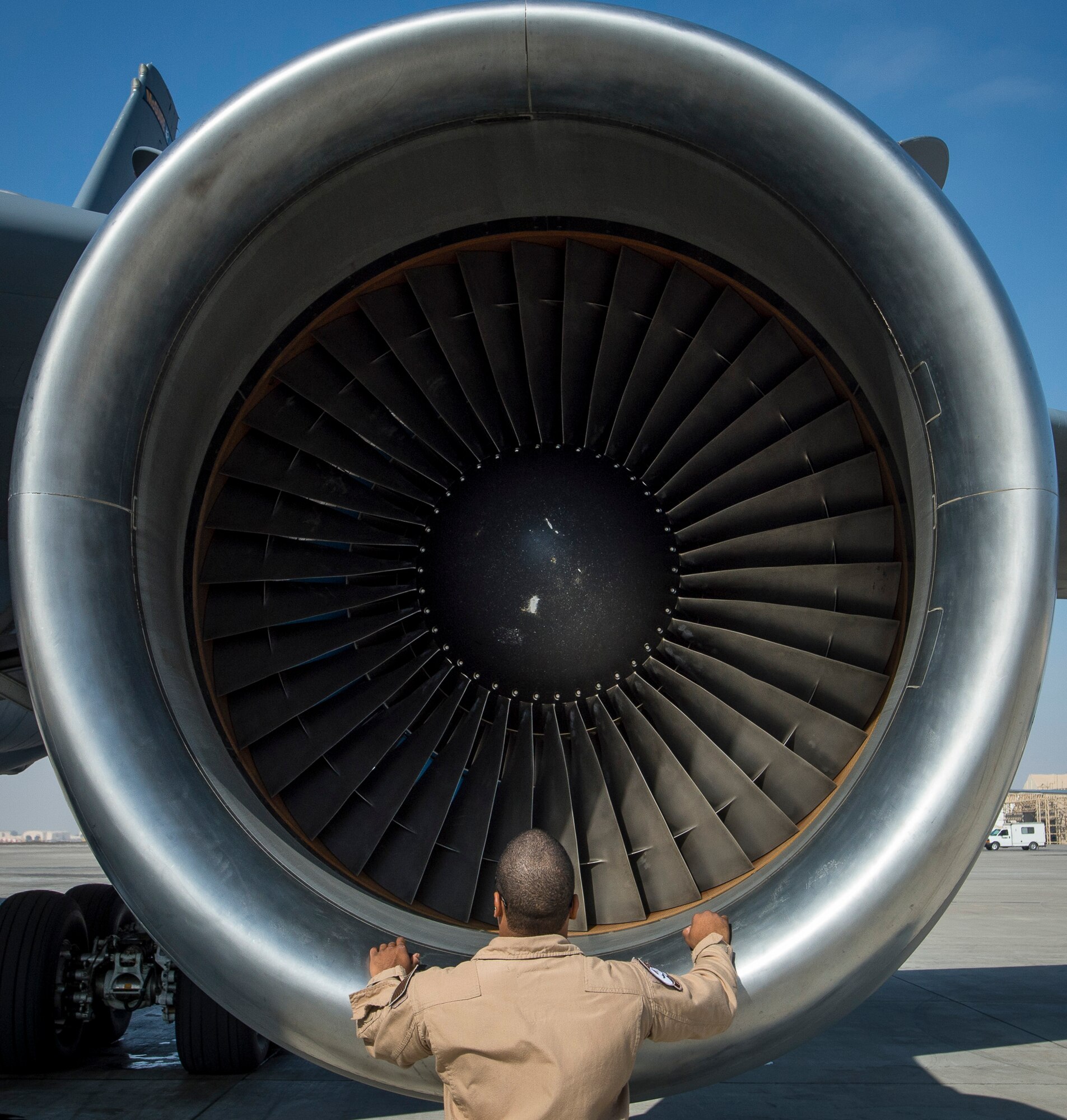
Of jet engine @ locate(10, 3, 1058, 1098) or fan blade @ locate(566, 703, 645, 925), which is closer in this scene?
jet engine @ locate(10, 3, 1058, 1098)

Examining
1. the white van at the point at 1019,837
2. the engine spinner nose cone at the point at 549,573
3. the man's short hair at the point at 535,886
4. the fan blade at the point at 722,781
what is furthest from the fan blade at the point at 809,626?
the white van at the point at 1019,837

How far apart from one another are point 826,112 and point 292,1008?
1.89 meters

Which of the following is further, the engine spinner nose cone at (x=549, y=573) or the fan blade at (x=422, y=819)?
the engine spinner nose cone at (x=549, y=573)

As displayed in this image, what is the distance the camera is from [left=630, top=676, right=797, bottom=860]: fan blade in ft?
7.43

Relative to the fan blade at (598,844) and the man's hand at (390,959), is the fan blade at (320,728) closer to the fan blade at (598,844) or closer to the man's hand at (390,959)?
the fan blade at (598,844)

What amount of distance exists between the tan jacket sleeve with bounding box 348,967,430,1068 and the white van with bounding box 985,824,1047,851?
3551 centimetres

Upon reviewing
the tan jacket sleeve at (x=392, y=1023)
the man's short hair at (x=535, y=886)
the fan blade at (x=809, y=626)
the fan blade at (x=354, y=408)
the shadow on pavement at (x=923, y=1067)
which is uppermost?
the fan blade at (x=354, y=408)

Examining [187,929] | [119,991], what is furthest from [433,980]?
[119,991]

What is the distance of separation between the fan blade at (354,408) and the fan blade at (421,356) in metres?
0.11

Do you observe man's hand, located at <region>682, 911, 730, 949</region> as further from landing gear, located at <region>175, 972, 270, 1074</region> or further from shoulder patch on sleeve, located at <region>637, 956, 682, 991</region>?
landing gear, located at <region>175, 972, 270, 1074</region>

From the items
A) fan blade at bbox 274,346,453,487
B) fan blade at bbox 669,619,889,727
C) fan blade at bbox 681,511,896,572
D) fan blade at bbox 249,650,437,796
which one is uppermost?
fan blade at bbox 274,346,453,487

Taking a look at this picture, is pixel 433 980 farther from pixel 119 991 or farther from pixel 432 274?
pixel 119 991

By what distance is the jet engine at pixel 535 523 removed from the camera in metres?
1.74

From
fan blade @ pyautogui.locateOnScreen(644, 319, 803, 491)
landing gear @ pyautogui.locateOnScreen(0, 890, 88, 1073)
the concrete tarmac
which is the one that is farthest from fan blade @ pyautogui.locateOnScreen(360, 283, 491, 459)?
landing gear @ pyautogui.locateOnScreen(0, 890, 88, 1073)
